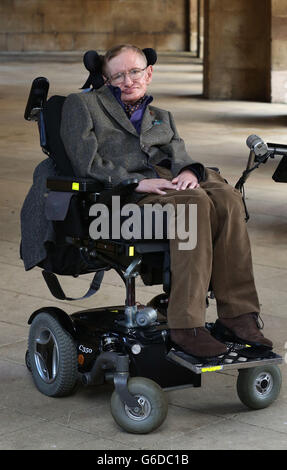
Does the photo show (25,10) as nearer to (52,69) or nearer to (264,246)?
(52,69)

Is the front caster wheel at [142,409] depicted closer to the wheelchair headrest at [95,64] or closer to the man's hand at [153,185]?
the man's hand at [153,185]

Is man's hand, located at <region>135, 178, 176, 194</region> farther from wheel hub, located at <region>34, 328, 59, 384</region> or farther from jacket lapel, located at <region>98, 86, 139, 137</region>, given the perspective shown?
wheel hub, located at <region>34, 328, 59, 384</region>

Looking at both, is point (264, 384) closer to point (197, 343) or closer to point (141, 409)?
point (197, 343)

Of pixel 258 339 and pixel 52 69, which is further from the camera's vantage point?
pixel 52 69

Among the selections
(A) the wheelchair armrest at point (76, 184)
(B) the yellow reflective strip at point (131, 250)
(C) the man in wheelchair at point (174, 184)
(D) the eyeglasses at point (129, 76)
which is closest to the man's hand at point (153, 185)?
(C) the man in wheelchair at point (174, 184)

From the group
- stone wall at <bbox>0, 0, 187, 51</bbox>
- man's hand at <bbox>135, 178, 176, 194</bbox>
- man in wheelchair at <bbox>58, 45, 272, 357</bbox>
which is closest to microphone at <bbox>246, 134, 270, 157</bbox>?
man in wheelchair at <bbox>58, 45, 272, 357</bbox>

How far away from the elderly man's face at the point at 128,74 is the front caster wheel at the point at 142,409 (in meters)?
1.40

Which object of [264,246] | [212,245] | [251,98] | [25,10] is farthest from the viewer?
[25,10]

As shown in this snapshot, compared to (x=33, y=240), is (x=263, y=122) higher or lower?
lower

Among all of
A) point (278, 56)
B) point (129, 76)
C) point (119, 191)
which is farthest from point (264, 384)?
point (278, 56)

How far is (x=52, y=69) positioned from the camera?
28625mm

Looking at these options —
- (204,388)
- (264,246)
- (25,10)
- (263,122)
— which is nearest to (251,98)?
(263,122)

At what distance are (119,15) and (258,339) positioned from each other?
1352 inches

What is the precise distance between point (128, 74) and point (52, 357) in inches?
53.5
